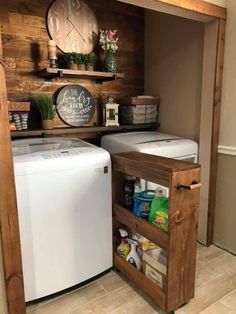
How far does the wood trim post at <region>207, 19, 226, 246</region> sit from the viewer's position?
6.36 ft

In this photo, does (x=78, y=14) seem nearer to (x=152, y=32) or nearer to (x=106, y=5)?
(x=106, y=5)

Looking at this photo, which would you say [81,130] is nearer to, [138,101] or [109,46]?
[138,101]

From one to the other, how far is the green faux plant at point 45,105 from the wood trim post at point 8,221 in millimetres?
941

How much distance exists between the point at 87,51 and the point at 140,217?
5.08 feet

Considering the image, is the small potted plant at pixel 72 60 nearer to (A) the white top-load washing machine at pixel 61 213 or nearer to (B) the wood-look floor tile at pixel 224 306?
(A) the white top-load washing machine at pixel 61 213

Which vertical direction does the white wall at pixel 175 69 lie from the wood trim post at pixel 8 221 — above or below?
above

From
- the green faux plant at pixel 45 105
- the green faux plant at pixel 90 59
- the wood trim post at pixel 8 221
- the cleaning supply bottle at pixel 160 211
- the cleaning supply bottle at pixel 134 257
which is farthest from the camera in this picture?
the green faux plant at pixel 90 59

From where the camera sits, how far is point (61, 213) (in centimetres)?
155

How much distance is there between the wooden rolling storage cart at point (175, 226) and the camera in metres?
1.36

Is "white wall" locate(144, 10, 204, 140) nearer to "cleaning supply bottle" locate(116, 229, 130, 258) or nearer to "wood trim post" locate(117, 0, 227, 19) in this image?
"wood trim post" locate(117, 0, 227, 19)

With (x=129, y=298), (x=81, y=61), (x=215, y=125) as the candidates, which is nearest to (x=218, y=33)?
(x=215, y=125)

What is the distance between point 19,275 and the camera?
4.10 ft

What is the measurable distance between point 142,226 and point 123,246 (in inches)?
13.5

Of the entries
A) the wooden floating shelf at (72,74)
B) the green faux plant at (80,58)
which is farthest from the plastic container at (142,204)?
the green faux plant at (80,58)
